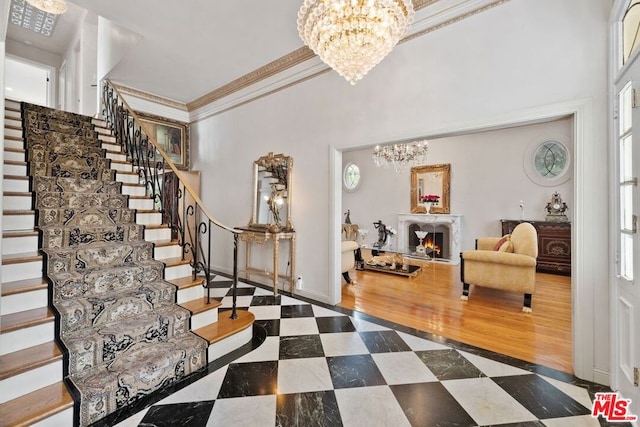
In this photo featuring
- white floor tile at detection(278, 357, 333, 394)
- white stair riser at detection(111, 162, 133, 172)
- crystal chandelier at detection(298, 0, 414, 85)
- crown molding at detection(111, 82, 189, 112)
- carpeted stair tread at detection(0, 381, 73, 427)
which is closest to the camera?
carpeted stair tread at detection(0, 381, 73, 427)

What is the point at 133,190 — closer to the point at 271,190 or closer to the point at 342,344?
the point at 271,190

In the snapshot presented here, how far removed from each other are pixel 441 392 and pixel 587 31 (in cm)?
290

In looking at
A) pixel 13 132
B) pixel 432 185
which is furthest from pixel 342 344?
pixel 432 185

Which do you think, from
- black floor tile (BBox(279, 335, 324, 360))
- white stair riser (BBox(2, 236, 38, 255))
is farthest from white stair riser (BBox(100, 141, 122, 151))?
black floor tile (BBox(279, 335, 324, 360))

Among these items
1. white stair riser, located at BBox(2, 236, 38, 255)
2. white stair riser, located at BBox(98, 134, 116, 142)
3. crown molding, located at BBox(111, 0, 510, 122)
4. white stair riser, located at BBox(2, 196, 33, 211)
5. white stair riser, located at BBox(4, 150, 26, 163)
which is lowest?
white stair riser, located at BBox(2, 236, 38, 255)

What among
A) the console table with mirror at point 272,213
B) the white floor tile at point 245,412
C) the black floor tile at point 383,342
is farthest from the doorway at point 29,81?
the black floor tile at point 383,342

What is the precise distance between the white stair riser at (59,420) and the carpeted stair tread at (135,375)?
5 cm

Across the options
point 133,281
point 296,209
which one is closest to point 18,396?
point 133,281

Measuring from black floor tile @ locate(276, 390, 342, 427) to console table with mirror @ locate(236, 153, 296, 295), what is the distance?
2.11 m

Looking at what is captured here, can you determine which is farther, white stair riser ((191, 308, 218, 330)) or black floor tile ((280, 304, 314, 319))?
black floor tile ((280, 304, 314, 319))

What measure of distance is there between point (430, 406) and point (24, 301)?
2.85m

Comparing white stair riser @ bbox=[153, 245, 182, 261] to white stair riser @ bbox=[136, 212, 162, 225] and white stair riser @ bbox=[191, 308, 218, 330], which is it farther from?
white stair riser @ bbox=[191, 308, 218, 330]

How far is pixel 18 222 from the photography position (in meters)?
2.34

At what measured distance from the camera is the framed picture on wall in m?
5.29
